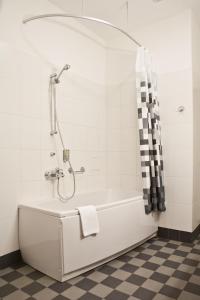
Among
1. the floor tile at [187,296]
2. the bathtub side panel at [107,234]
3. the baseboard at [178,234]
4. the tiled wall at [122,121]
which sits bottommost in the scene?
the floor tile at [187,296]

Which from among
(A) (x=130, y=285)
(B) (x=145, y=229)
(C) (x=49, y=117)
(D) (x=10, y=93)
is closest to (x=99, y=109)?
(C) (x=49, y=117)

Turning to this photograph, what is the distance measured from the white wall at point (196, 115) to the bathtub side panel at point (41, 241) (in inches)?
68.3

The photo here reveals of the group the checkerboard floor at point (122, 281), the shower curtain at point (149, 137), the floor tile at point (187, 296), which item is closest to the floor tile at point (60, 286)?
the checkerboard floor at point (122, 281)

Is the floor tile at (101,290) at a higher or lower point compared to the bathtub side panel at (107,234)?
lower

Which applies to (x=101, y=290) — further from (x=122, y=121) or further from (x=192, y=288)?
(x=122, y=121)

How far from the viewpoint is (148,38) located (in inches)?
121

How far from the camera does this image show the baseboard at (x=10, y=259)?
2099 mm

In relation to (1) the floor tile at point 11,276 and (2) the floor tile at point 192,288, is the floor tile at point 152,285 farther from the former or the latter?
(1) the floor tile at point 11,276

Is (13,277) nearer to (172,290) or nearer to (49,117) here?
(172,290)

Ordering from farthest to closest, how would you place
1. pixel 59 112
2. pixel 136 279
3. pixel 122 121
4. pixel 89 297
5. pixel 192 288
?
1. pixel 122 121
2. pixel 59 112
3. pixel 136 279
4. pixel 192 288
5. pixel 89 297

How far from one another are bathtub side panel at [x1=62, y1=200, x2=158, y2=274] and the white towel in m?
0.04

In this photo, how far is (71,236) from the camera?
1869 millimetres

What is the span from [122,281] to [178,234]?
3.97 feet

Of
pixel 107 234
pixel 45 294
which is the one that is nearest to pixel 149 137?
pixel 107 234
